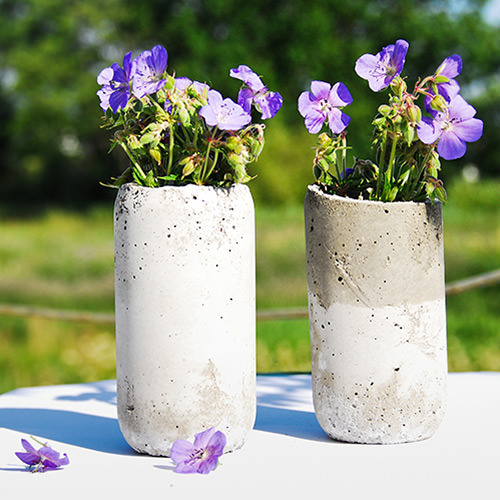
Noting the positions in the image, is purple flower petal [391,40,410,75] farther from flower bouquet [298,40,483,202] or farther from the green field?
the green field

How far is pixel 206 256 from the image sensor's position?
1.58 m

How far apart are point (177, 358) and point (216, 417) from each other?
0.16 m

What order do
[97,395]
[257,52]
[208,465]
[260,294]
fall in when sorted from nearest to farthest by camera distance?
1. [208,465]
2. [97,395]
3. [260,294]
4. [257,52]

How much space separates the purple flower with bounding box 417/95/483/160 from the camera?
1.62 m

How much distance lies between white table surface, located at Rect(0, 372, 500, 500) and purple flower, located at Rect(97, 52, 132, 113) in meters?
0.76

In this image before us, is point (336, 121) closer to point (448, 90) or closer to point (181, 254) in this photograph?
point (448, 90)

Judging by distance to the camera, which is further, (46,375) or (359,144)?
(359,144)

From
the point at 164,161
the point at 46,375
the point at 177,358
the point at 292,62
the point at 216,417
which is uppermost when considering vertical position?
the point at 292,62

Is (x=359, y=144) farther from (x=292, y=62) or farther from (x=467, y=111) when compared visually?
(x=467, y=111)

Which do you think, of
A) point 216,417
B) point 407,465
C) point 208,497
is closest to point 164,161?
point 216,417

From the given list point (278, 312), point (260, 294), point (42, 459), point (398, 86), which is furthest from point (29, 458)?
point (260, 294)

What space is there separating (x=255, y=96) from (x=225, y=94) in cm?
1384

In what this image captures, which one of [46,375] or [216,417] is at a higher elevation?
[216,417]

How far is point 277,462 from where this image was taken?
5.19ft
